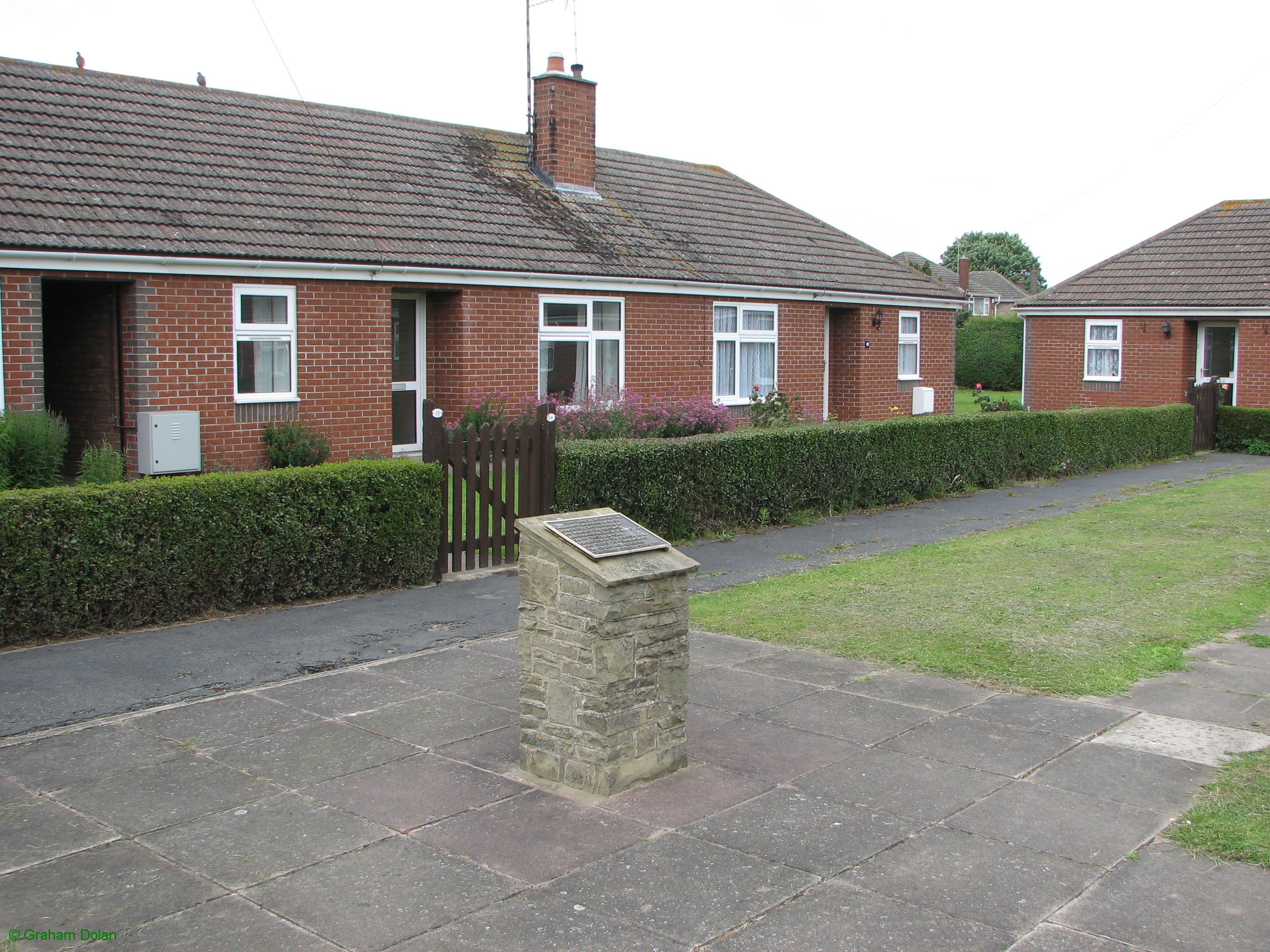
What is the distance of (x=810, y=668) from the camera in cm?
780

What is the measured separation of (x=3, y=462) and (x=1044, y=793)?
10168mm

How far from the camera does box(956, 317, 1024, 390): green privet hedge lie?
153 ft

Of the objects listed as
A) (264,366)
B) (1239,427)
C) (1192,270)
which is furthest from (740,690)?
(1192,270)

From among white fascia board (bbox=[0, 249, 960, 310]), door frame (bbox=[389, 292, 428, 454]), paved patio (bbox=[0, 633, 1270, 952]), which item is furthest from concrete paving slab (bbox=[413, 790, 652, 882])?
door frame (bbox=[389, 292, 428, 454])

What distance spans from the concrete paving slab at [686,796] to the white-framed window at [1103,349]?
26.5 m

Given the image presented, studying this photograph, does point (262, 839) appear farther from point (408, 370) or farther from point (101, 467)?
point (408, 370)

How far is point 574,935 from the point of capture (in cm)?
427

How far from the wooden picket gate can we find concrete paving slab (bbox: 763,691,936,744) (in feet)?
13.9

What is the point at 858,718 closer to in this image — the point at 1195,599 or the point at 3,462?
the point at 1195,599

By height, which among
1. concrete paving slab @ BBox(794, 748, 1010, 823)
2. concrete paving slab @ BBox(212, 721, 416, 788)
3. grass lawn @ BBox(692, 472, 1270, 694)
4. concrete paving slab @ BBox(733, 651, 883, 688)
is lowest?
concrete paving slab @ BBox(794, 748, 1010, 823)

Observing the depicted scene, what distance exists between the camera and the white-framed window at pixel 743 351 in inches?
818

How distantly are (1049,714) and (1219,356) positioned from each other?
81.1 ft

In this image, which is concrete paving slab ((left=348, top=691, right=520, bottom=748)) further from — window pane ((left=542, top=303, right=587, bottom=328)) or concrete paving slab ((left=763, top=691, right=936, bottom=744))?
window pane ((left=542, top=303, right=587, bottom=328))

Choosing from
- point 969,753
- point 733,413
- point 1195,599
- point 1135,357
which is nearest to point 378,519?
point 969,753
